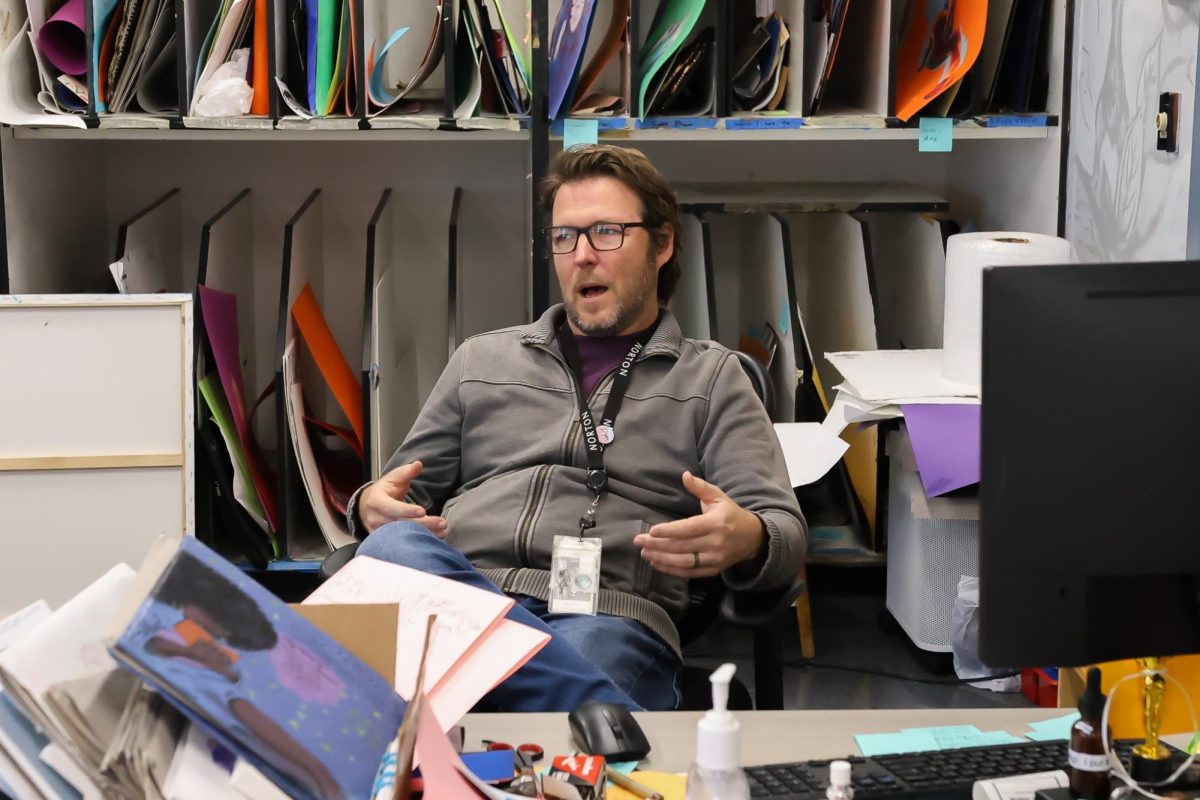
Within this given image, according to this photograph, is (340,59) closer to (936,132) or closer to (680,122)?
(680,122)

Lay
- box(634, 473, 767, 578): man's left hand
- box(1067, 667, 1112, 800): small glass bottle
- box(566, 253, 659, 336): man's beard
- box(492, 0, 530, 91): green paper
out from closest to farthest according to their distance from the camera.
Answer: box(1067, 667, 1112, 800): small glass bottle → box(634, 473, 767, 578): man's left hand → box(566, 253, 659, 336): man's beard → box(492, 0, 530, 91): green paper

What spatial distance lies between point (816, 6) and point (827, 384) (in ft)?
3.21

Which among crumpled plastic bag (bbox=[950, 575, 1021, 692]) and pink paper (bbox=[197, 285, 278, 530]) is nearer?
crumpled plastic bag (bbox=[950, 575, 1021, 692])

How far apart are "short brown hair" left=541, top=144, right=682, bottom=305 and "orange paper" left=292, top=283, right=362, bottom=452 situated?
0.89m

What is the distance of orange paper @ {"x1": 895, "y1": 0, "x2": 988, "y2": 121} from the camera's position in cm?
263

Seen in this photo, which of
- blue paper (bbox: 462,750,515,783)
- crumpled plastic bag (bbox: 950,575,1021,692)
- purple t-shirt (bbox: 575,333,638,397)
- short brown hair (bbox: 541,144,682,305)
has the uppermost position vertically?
short brown hair (bbox: 541,144,682,305)

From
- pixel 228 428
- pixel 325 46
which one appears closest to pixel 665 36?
pixel 325 46

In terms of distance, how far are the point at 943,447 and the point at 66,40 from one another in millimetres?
1972

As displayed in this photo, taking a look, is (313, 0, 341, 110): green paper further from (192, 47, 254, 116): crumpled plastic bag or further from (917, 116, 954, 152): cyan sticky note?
(917, 116, 954, 152): cyan sticky note

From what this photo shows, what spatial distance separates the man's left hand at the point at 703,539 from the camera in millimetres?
1723

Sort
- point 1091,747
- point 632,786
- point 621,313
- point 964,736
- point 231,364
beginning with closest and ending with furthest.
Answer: point 1091,747
point 632,786
point 964,736
point 621,313
point 231,364

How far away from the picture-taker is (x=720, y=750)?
3.00 feet

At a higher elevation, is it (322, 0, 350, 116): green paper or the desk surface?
(322, 0, 350, 116): green paper

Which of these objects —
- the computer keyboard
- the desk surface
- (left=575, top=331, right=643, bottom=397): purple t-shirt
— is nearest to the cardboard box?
the desk surface
